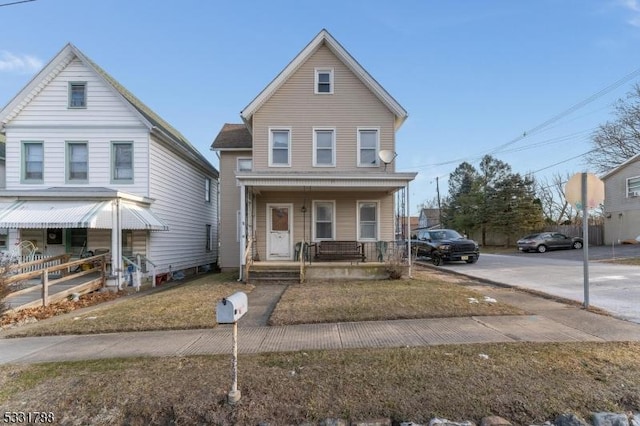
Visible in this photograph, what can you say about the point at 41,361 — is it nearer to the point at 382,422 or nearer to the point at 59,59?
the point at 382,422

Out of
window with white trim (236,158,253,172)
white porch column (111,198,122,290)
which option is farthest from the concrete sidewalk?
window with white trim (236,158,253,172)

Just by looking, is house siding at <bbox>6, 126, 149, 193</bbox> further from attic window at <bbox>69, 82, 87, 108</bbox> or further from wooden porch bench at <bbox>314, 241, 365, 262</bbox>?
wooden porch bench at <bbox>314, 241, 365, 262</bbox>

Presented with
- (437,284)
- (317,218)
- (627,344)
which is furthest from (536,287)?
(317,218)

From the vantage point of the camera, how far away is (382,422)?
3420 millimetres

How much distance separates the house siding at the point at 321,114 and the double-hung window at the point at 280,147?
0.16 m

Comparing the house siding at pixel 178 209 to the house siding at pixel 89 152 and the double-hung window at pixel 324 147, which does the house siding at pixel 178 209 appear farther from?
the double-hung window at pixel 324 147

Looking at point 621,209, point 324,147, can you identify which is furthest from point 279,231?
→ point 621,209

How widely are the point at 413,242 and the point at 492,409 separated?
1684 centimetres

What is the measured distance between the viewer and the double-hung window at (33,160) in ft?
44.2

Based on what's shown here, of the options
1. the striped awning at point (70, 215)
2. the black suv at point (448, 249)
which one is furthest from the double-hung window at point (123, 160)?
the black suv at point (448, 249)

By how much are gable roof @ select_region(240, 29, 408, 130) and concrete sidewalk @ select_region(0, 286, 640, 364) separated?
374 inches

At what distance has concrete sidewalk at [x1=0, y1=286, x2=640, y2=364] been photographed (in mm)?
5414

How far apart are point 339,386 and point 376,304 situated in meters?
4.17

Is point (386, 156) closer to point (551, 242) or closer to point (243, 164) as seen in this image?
point (243, 164)
